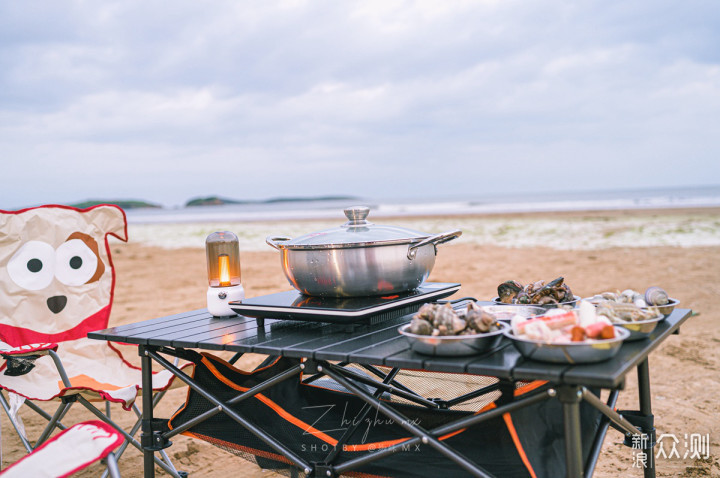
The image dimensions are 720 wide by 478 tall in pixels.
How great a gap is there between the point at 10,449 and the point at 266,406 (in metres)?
1.97

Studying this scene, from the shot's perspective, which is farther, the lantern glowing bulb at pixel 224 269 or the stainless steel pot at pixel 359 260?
the lantern glowing bulb at pixel 224 269

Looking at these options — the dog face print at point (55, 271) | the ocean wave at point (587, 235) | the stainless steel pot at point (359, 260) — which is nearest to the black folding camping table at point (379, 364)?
the stainless steel pot at point (359, 260)

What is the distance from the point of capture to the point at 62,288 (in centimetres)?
303

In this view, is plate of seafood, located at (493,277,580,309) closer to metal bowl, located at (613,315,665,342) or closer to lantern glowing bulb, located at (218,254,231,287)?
metal bowl, located at (613,315,665,342)

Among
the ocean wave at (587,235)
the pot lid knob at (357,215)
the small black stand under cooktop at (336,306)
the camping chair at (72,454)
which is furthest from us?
the ocean wave at (587,235)

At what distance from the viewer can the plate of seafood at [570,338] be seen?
1200mm

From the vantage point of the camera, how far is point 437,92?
24844mm

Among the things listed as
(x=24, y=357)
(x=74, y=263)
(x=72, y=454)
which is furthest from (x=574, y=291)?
(x=72, y=454)

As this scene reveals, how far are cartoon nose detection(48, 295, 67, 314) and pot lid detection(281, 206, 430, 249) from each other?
1790mm

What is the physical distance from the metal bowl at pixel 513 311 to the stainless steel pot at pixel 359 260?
0.30m

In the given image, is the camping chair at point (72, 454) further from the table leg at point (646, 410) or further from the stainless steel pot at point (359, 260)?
the table leg at point (646, 410)

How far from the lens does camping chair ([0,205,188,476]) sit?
9.52 ft

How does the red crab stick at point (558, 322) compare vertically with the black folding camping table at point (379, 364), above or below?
above

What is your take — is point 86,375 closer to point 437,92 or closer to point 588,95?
point 437,92
